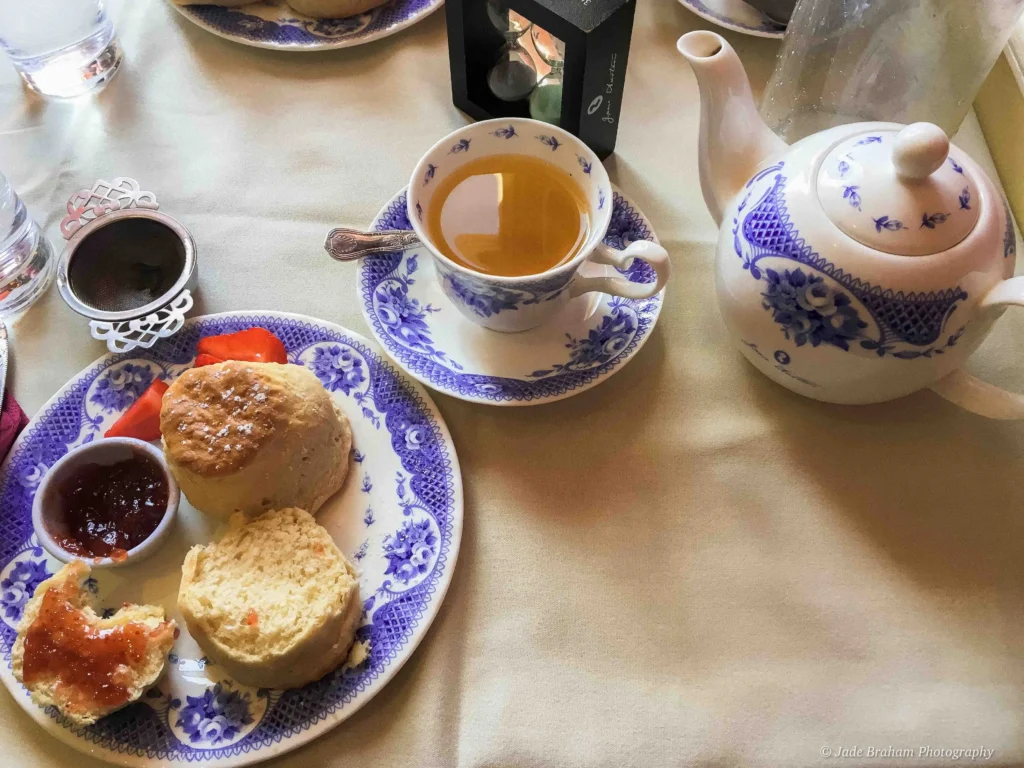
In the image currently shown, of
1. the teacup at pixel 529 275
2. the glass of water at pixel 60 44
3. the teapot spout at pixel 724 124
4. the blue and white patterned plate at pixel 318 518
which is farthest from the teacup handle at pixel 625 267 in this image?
the glass of water at pixel 60 44

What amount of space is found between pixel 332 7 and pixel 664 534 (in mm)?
983

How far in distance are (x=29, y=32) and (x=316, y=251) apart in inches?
23.9

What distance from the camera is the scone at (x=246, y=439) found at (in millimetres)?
772

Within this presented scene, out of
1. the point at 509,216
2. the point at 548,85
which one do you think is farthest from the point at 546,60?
the point at 509,216

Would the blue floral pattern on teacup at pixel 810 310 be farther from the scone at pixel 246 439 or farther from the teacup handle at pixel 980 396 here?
the scone at pixel 246 439

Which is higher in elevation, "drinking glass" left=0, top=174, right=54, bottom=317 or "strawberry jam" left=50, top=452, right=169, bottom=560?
"drinking glass" left=0, top=174, right=54, bottom=317

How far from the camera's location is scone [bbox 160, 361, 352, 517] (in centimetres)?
77

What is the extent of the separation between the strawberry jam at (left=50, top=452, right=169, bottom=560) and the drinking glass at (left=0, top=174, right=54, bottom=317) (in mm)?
343

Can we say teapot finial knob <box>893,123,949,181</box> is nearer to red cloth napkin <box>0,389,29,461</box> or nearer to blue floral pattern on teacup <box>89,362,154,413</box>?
blue floral pattern on teacup <box>89,362,154,413</box>

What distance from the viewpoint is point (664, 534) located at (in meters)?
0.87

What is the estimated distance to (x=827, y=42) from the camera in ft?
3.41

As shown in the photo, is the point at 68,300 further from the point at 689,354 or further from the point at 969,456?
the point at 969,456

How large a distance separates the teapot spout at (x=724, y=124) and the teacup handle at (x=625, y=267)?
0.11 metres

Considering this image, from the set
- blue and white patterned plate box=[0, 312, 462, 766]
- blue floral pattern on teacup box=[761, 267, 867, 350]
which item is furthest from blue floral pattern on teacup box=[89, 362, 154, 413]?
blue floral pattern on teacup box=[761, 267, 867, 350]
